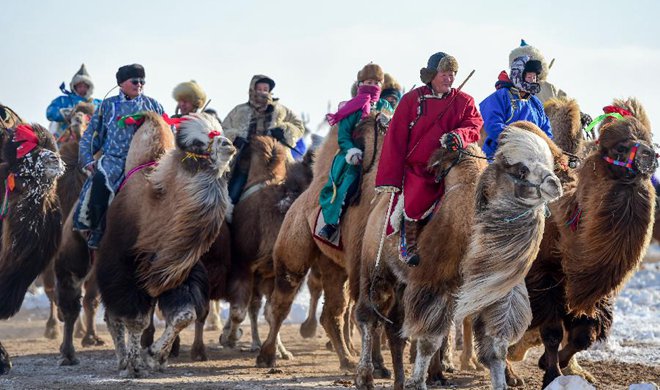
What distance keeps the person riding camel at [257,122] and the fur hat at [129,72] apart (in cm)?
168

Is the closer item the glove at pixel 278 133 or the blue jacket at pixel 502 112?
the blue jacket at pixel 502 112

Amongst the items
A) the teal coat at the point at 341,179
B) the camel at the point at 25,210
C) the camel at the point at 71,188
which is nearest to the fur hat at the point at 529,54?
the teal coat at the point at 341,179

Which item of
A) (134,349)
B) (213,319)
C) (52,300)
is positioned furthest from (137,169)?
(213,319)

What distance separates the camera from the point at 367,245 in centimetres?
834

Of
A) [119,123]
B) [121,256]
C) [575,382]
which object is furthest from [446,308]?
[119,123]

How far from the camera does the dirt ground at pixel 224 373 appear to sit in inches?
339

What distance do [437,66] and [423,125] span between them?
17.0 inches

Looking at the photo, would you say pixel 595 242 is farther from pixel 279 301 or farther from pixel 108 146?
pixel 108 146

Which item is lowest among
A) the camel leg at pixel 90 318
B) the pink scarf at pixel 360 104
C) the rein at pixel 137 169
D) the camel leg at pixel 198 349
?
the camel leg at pixel 198 349

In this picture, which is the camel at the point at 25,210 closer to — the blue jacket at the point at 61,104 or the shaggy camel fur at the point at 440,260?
the shaggy camel fur at the point at 440,260

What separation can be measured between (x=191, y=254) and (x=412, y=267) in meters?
2.17

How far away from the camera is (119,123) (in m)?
9.97

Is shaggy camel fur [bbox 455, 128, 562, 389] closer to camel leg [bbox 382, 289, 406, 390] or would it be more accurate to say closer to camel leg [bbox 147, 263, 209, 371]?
camel leg [bbox 382, 289, 406, 390]

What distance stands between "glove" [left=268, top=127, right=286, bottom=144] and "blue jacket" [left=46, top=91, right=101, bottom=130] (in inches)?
162
